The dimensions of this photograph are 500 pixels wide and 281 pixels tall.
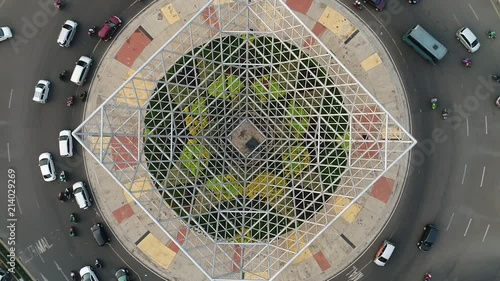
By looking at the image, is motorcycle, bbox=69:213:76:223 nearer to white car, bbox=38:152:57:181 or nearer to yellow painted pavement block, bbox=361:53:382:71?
white car, bbox=38:152:57:181

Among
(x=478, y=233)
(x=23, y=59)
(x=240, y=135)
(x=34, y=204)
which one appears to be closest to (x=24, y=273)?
(x=34, y=204)

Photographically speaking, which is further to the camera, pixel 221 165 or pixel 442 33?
pixel 442 33

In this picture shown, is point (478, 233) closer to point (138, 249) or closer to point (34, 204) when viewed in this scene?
point (138, 249)

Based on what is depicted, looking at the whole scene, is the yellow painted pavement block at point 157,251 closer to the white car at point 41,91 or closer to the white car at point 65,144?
the white car at point 65,144

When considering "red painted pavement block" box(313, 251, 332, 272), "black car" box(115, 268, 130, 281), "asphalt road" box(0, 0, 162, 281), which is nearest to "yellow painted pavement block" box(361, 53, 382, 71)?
"red painted pavement block" box(313, 251, 332, 272)

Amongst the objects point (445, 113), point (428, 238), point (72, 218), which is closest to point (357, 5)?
point (445, 113)

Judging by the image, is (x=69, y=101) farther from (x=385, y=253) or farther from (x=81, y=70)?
(x=385, y=253)
